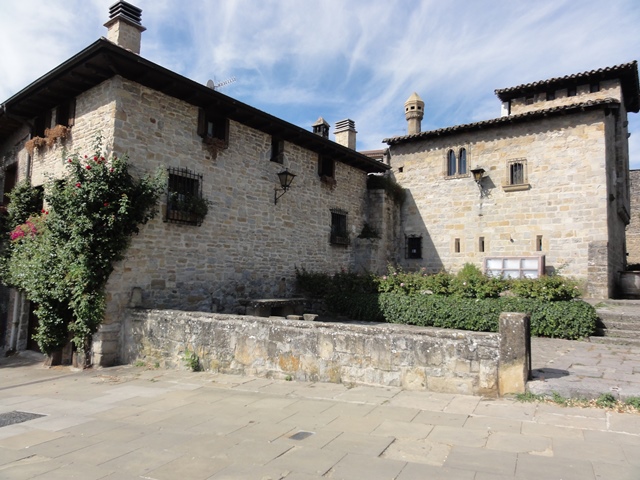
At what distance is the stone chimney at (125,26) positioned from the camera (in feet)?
31.7

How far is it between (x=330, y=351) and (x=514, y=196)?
11.6m

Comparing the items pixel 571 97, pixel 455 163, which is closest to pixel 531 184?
pixel 455 163

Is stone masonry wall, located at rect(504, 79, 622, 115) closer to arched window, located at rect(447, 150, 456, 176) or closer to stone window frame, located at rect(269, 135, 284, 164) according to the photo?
arched window, located at rect(447, 150, 456, 176)

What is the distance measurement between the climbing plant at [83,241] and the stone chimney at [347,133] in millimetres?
10050

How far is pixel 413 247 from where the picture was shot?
682 inches

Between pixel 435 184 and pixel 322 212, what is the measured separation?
5212mm

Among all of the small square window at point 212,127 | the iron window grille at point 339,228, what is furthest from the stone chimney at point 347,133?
the small square window at point 212,127

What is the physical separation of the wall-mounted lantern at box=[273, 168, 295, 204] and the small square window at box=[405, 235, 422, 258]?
22.2 feet

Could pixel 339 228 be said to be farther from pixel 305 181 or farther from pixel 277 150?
pixel 277 150

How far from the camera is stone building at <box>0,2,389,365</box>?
8883mm

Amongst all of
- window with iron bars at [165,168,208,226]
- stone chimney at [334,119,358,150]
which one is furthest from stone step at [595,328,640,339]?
stone chimney at [334,119,358,150]

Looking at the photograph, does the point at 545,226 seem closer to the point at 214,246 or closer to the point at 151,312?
the point at 214,246

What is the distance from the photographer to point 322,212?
14.4m

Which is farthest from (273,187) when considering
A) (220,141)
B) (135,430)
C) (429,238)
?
(135,430)
